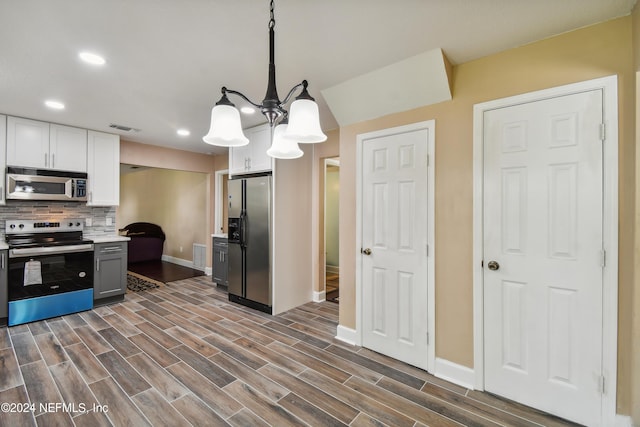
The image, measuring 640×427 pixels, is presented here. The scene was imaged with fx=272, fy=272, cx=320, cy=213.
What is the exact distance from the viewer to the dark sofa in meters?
6.82

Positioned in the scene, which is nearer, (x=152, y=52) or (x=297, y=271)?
(x=152, y=52)

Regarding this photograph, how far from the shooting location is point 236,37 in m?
1.90

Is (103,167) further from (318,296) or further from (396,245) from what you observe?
(396,245)

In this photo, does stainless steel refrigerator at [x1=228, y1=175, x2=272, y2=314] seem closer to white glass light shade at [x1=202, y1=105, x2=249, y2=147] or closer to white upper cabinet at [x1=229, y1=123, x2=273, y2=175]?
white upper cabinet at [x1=229, y1=123, x2=273, y2=175]

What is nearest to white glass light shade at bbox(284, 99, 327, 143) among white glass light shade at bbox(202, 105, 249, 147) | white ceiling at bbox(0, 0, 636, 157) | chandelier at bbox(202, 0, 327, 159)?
chandelier at bbox(202, 0, 327, 159)

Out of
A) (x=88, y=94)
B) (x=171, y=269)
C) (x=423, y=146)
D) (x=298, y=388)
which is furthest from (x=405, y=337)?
(x=171, y=269)

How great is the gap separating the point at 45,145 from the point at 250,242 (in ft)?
10.1

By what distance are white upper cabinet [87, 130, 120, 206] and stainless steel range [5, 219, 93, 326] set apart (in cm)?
59

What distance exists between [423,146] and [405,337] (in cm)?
174

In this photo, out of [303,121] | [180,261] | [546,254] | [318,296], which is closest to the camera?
[303,121]

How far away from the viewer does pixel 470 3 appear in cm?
159

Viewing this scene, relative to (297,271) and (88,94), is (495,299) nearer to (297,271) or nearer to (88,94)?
(297,271)

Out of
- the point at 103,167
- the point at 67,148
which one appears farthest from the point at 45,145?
the point at 103,167

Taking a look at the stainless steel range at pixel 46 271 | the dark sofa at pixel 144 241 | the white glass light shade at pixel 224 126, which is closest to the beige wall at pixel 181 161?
Answer: the stainless steel range at pixel 46 271
